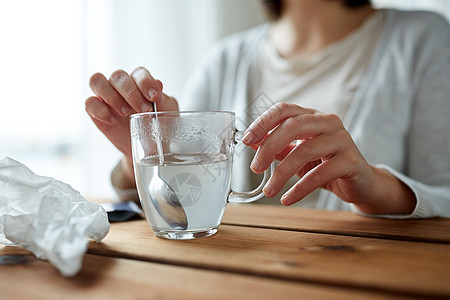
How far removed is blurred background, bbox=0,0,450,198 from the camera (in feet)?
5.02

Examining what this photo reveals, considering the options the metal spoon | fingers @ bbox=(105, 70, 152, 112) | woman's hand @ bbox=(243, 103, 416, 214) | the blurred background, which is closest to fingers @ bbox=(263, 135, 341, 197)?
woman's hand @ bbox=(243, 103, 416, 214)

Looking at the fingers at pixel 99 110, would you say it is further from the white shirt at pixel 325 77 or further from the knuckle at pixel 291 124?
the white shirt at pixel 325 77

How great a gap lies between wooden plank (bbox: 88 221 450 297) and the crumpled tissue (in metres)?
0.05

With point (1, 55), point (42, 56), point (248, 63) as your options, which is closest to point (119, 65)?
point (42, 56)

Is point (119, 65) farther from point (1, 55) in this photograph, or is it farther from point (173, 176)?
point (173, 176)

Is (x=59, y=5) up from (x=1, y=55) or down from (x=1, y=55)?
up

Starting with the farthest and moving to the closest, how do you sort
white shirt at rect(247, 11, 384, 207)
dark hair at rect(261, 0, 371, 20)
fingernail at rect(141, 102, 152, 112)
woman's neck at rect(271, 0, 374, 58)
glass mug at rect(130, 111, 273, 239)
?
dark hair at rect(261, 0, 371, 20) < woman's neck at rect(271, 0, 374, 58) < white shirt at rect(247, 11, 384, 207) < fingernail at rect(141, 102, 152, 112) < glass mug at rect(130, 111, 273, 239)

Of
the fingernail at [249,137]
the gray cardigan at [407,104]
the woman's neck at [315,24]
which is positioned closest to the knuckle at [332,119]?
the fingernail at [249,137]

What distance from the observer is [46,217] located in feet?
1.59

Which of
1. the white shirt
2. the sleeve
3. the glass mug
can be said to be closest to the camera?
the glass mug

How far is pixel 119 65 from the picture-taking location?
167 cm

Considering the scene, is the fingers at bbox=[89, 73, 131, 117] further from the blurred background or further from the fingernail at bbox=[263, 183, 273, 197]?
the blurred background

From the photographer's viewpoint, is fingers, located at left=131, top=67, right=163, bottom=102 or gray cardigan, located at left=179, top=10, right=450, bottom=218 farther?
gray cardigan, located at left=179, top=10, right=450, bottom=218

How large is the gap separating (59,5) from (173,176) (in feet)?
4.32
